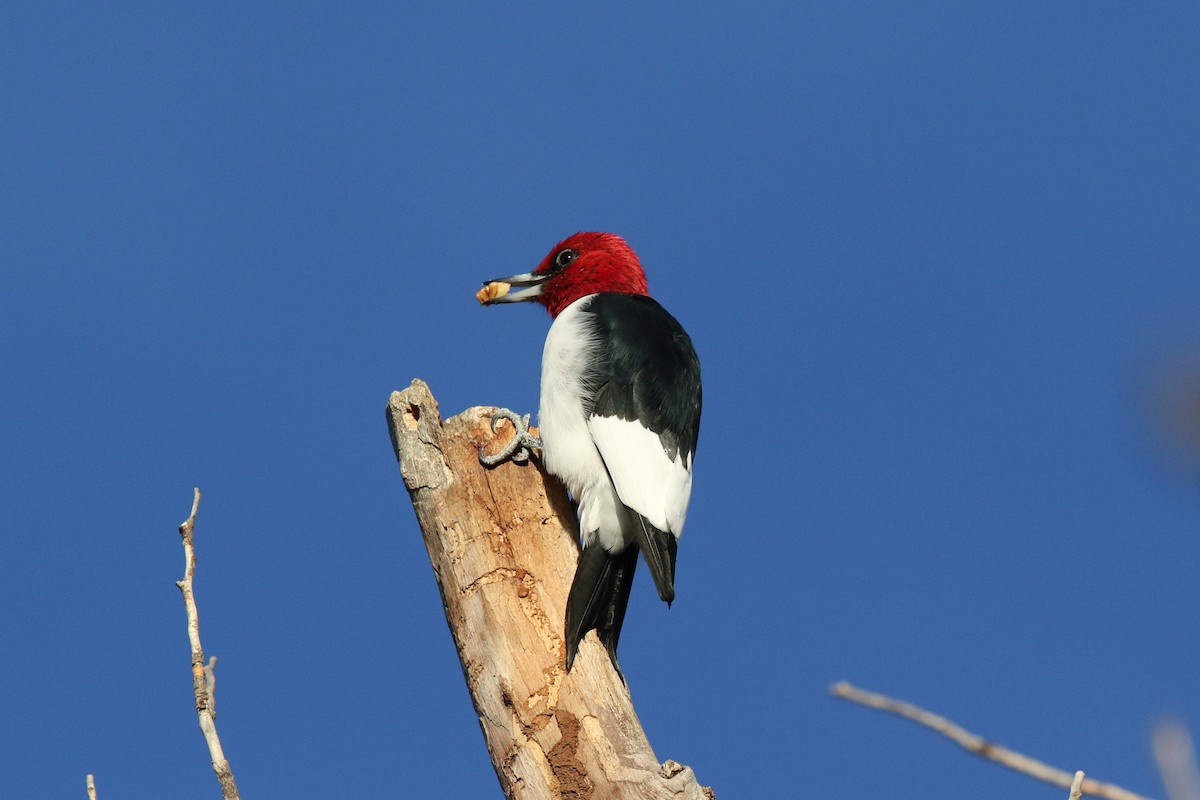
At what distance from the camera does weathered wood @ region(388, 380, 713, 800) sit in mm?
3213

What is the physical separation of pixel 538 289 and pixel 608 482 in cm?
168

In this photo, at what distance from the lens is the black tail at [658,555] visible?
3.71m

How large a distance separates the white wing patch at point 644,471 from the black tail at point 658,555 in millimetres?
26

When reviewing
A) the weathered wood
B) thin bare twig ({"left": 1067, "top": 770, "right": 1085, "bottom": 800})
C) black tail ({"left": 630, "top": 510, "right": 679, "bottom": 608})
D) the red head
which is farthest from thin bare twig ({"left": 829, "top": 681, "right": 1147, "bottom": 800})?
the red head

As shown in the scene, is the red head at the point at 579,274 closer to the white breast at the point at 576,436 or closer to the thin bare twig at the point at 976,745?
the white breast at the point at 576,436

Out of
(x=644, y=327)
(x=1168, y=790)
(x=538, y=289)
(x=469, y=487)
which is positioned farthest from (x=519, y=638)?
(x=1168, y=790)

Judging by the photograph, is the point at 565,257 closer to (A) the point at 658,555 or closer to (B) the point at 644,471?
(B) the point at 644,471

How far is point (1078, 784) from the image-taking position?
39.4 inches

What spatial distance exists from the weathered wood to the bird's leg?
0.03 metres

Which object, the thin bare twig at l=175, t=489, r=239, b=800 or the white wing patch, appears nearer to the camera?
the thin bare twig at l=175, t=489, r=239, b=800

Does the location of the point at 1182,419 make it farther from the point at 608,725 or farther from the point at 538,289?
the point at 538,289

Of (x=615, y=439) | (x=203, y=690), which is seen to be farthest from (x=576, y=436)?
(x=203, y=690)

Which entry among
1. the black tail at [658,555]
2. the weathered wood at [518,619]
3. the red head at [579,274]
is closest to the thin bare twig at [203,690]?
the weathered wood at [518,619]

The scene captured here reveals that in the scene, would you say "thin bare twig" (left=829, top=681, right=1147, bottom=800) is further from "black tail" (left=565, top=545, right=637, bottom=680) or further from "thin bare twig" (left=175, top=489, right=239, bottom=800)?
"black tail" (left=565, top=545, right=637, bottom=680)
